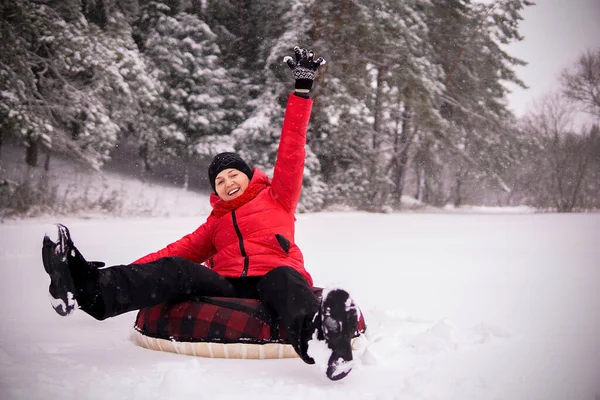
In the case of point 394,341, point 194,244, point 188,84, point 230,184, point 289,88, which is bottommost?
point 394,341

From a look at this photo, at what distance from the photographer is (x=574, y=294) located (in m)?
3.22

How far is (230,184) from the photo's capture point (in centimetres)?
263

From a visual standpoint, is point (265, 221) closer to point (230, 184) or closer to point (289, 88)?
point (230, 184)

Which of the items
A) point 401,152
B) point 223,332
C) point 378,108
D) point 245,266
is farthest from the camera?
point 401,152

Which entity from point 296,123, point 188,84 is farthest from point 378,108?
point 296,123

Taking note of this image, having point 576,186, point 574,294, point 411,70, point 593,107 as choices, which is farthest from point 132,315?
point 576,186

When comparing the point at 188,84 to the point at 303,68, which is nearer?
the point at 303,68

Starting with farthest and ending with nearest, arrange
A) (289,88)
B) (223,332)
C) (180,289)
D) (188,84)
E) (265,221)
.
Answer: (289,88) → (188,84) → (265,221) → (180,289) → (223,332)

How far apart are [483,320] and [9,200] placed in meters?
6.64

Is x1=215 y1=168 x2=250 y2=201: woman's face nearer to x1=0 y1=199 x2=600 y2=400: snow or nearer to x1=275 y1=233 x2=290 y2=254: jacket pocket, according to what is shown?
x1=275 y1=233 x2=290 y2=254: jacket pocket

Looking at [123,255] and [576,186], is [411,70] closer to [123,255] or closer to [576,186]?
[576,186]

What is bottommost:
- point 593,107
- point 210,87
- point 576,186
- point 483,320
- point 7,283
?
point 7,283

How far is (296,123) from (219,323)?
0.97 meters

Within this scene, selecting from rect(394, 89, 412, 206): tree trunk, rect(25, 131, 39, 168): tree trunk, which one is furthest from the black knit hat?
rect(394, 89, 412, 206): tree trunk
